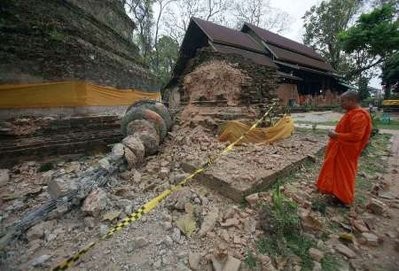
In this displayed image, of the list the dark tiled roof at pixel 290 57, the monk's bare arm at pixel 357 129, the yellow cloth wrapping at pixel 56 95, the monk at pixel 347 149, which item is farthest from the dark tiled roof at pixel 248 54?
the monk's bare arm at pixel 357 129

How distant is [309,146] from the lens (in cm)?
558

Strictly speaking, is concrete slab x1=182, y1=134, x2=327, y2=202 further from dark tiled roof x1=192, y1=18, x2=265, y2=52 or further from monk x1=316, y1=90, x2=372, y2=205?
dark tiled roof x1=192, y1=18, x2=265, y2=52

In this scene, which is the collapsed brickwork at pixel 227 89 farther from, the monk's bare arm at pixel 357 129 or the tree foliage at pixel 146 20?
the tree foliage at pixel 146 20

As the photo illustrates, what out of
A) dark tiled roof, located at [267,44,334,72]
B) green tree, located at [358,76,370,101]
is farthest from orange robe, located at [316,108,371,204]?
green tree, located at [358,76,370,101]

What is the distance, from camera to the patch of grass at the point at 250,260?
7.44 ft

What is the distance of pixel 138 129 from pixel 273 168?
2.66 m

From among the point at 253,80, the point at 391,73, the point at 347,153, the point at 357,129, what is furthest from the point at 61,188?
the point at 391,73

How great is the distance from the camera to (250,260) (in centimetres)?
232

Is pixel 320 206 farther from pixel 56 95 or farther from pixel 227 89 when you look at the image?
pixel 56 95

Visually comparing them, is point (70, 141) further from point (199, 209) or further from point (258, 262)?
point (258, 262)

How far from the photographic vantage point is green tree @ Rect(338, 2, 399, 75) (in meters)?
19.3

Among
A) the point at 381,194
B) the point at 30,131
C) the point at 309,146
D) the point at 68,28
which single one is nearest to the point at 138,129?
the point at 30,131

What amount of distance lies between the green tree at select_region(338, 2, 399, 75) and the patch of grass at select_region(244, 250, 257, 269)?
890 inches

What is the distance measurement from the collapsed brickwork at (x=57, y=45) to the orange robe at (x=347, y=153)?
5.26 metres
